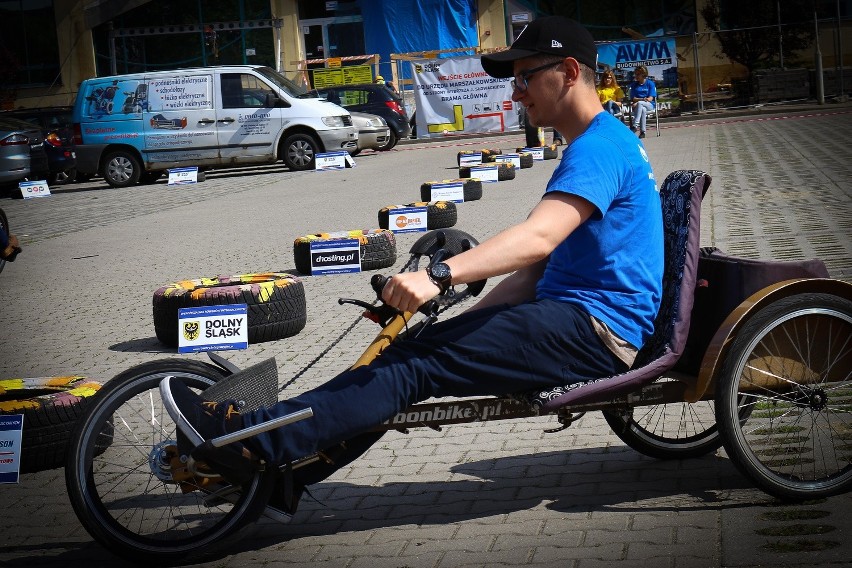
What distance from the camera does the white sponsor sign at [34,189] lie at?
23.5 m

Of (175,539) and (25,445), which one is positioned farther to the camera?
(25,445)

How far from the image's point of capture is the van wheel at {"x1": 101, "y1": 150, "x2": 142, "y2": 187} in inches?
941

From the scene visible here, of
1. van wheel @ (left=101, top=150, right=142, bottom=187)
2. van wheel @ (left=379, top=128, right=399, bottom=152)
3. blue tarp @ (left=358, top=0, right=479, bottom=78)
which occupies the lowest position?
van wheel @ (left=101, top=150, right=142, bottom=187)

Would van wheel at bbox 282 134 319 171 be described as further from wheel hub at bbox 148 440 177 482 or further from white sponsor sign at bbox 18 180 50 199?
wheel hub at bbox 148 440 177 482

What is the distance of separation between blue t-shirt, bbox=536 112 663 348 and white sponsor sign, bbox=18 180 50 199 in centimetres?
2120

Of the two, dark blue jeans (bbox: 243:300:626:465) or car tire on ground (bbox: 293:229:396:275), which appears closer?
dark blue jeans (bbox: 243:300:626:465)

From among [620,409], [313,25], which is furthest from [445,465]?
[313,25]

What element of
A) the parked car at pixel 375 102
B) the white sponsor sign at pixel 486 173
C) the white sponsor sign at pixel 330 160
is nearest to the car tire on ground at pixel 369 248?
the white sponsor sign at pixel 486 173

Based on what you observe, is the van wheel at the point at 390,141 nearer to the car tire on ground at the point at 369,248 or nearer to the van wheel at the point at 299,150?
the van wheel at the point at 299,150

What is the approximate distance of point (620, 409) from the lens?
416 cm

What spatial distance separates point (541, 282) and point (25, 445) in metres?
2.56

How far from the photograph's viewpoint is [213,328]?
767cm

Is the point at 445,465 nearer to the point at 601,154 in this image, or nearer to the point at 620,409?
the point at 620,409

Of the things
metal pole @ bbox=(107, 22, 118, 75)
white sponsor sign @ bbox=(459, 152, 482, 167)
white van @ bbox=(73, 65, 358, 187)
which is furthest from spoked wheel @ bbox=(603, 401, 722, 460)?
metal pole @ bbox=(107, 22, 118, 75)
